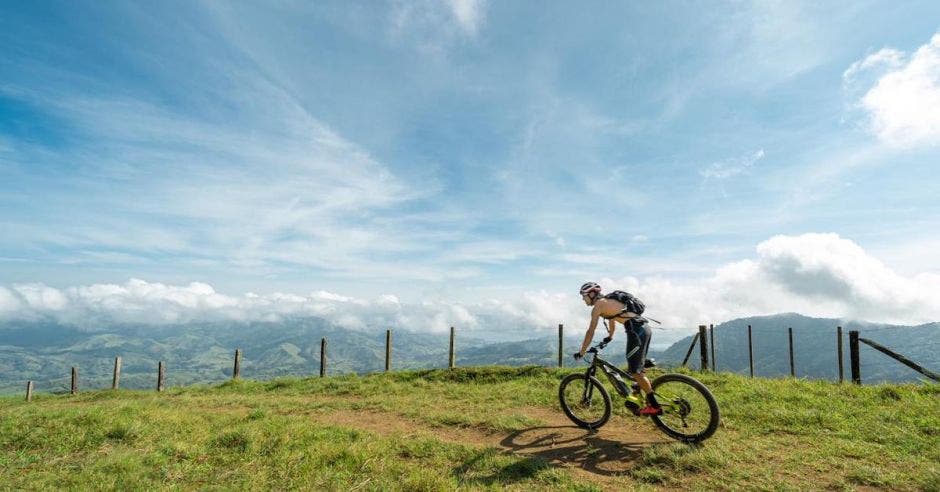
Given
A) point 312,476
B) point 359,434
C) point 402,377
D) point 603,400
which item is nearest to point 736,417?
point 603,400

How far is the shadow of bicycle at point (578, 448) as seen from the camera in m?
7.55

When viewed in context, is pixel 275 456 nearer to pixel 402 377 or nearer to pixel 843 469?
pixel 843 469

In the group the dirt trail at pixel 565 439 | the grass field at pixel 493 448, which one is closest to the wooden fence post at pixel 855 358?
the grass field at pixel 493 448

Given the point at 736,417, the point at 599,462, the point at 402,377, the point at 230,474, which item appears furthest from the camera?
the point at 402,377

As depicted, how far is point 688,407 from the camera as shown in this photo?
27.3ft

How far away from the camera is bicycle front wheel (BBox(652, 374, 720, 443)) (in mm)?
8016

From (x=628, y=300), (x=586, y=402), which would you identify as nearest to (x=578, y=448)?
(x=586, y=402)

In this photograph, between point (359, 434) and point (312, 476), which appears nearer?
point (312, 476)

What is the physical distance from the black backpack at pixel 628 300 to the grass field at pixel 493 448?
2569 millimetres

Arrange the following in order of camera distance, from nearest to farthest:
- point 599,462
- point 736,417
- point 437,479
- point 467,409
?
point 437,479
point 599,462
point 736,417
point 467,409

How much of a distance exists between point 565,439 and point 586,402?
133 cm

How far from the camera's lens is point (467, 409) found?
12.5m

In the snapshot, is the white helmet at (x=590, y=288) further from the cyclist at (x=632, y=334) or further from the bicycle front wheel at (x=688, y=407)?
the bicycle front wheel at (x=688, y=407)

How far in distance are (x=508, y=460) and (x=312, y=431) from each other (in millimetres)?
4515
